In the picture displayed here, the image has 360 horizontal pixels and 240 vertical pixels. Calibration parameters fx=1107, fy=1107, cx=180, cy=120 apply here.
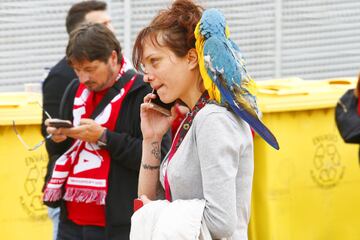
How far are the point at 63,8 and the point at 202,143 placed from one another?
736cm

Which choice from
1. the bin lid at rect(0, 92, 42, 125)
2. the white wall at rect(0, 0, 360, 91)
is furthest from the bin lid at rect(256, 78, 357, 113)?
the white wall at rect(0, 0, 360, 91)

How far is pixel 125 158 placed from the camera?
17.7 feet

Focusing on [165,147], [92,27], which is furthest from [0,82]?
[165,147]

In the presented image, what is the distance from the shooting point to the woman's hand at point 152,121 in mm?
4316

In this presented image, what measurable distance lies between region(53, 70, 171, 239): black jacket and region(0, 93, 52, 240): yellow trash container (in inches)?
88.8

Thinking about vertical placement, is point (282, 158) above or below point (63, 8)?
below

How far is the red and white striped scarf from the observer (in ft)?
18.0

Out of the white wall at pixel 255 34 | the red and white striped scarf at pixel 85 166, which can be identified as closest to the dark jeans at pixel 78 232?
the red and white striped scarf at pixel 85 166

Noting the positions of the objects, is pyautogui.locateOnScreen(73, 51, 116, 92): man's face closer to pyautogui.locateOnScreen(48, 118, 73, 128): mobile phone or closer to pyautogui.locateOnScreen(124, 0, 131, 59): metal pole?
pyautogui.locateOnScreen(48, 118, 73, 128): mobile phone

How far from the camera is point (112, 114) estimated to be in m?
5.55

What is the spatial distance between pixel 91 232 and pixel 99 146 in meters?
0.43

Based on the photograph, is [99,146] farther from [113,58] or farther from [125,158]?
[113,58]

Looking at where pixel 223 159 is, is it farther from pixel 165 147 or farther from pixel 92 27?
pixel 92 27

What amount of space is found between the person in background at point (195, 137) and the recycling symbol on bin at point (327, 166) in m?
4.01
